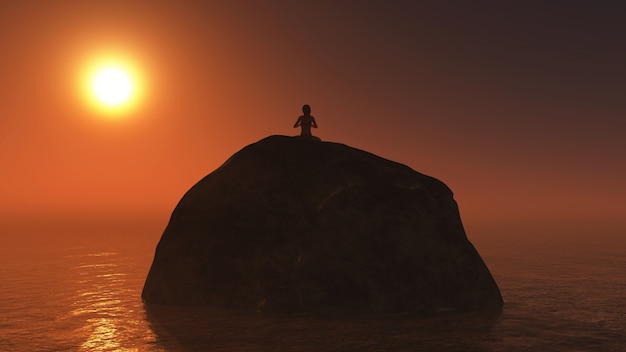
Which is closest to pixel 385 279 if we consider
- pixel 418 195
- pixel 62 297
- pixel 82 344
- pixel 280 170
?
pixel 418 195

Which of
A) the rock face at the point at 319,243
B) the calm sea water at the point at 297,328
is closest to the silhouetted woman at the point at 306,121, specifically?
the rock face at the point at 319,243

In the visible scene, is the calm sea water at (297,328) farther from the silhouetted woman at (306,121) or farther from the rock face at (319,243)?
the silhouetted woman at (306,121)

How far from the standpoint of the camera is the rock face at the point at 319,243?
1650cm

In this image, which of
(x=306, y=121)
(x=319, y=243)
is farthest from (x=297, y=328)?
(x=306, y=121)

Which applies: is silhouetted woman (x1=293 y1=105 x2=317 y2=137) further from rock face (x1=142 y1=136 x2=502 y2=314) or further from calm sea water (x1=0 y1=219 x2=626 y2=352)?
calm sea water (x1=0 y1=219 x2=626 y2=352)

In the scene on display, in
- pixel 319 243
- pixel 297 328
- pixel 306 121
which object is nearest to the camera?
pixel 297 328

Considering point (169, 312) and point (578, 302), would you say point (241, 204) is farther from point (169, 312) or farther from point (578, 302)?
point (578, 302)

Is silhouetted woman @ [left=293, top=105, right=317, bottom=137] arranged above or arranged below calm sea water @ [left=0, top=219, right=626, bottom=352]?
above

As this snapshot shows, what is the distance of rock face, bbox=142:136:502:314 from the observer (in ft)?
54.1

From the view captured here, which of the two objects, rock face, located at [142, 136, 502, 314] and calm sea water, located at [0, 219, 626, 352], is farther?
rock face, located at [142, 136, 502, 314]

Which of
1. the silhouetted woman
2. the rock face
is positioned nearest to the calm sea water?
the rock face

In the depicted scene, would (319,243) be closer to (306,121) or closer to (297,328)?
(297,328)

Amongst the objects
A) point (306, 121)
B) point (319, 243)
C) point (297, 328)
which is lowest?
point (297, 328)

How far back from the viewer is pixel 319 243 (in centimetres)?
1702
